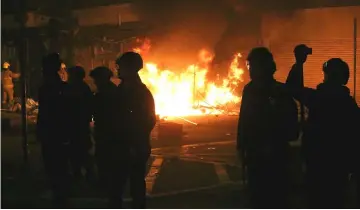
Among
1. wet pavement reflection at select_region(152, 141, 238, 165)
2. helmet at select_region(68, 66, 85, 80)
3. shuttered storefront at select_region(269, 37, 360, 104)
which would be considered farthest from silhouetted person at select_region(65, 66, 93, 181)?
shuttered storefront at select_region(269, 37, 360, 104)

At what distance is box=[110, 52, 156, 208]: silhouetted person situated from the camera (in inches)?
232

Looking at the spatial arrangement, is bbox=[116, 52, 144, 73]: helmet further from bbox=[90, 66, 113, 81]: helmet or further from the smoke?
the smoke

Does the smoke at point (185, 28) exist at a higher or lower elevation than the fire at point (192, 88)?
higher

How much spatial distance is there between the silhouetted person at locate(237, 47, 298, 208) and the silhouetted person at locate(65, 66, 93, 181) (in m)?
2.17

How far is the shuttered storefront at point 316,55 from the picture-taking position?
2253 cm

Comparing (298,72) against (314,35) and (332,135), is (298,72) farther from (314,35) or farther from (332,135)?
(314,35)

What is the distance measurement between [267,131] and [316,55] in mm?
18324

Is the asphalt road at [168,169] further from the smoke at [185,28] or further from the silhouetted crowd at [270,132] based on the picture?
the smoke at [185,28]

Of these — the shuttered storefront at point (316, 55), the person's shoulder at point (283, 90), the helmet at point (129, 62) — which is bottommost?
the person's shoulder at point (283, 90)

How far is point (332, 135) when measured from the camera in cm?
519

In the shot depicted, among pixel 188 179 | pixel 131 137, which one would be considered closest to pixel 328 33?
pixel 188 179

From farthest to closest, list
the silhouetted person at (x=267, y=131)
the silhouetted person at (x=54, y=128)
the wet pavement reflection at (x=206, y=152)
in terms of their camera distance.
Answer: the wet pavement reflection at (x=206, y=152)
the silhouetted person at (x=54, y=128)
the silhouetted person at (x=267, y=131)

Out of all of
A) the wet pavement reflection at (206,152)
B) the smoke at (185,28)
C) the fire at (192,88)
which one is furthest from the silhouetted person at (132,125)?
the smoke at (185,28)

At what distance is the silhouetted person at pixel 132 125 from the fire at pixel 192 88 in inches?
560
